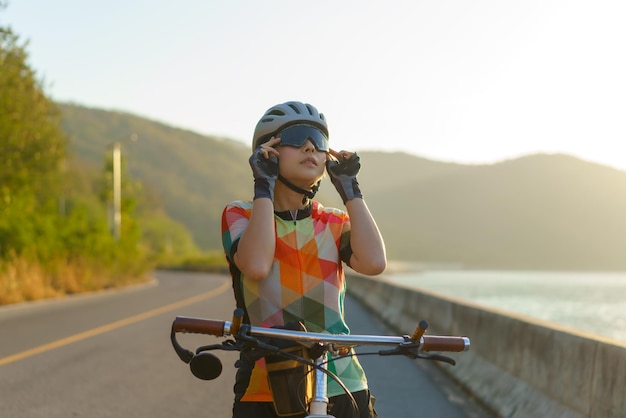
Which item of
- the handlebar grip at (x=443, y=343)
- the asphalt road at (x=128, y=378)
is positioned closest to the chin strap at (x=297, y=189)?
the handlebar grip at (x=443, y=343)

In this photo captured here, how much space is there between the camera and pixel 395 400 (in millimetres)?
9008

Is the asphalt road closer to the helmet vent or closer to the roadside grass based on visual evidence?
the helmet vent

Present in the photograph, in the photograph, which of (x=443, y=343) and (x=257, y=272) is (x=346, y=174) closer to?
(x=257, y=272)

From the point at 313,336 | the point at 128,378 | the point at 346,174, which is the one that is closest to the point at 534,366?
the point at 346,174

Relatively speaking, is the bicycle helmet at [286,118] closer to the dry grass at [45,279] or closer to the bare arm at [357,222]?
the bare arm at [357,222]

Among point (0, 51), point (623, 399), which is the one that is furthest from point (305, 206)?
point (0, 51)

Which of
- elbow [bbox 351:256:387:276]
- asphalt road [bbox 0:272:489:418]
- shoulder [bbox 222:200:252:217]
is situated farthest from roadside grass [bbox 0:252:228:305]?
elbow [bbox 351:256:387:276]

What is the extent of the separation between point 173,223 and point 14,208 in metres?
129

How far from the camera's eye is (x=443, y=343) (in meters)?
3.23

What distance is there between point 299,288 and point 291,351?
0.87 ft

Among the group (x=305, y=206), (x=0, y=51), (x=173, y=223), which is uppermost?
(x=0, y=51)

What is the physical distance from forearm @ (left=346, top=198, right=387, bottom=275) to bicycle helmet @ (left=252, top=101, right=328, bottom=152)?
320 mm

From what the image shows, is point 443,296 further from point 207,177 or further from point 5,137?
point 207,177

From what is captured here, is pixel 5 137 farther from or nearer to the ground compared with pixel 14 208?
farther from the ground
